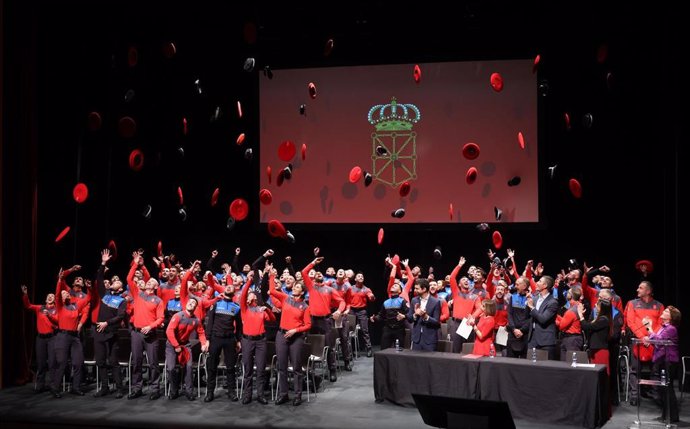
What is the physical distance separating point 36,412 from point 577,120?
10560mm

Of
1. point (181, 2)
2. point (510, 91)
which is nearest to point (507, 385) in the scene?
point (510, 91)

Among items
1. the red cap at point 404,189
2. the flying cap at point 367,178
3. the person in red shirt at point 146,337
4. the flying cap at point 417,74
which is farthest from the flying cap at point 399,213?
the person in red shirt at point 146,337

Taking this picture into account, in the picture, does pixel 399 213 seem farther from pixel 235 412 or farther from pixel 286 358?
pixel 235 412

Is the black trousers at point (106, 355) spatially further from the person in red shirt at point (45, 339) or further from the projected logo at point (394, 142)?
the projected logo at point (394, 142)

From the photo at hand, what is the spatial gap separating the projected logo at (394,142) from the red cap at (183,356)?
613 centimetres

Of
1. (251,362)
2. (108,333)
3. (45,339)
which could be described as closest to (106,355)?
(108,333)

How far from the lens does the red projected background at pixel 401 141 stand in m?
13.9

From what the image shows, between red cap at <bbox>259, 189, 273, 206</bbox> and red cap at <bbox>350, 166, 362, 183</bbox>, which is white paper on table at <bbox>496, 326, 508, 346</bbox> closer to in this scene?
red cap at <bbox>350, 166, 362, 183</bbox>

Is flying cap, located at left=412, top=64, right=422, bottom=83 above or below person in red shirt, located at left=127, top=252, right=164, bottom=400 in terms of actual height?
above

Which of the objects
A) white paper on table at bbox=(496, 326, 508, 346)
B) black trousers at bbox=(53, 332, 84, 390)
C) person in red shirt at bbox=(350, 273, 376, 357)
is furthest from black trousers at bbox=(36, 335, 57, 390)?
white paper on table at bbox=(496, 326, 508, 346)

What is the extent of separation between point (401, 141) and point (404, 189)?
3.31 feet

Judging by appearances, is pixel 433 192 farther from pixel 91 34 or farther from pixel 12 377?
pixel 12 377

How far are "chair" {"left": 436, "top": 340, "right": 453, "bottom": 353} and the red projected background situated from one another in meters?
4.78

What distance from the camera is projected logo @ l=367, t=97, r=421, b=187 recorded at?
14.4 metres
